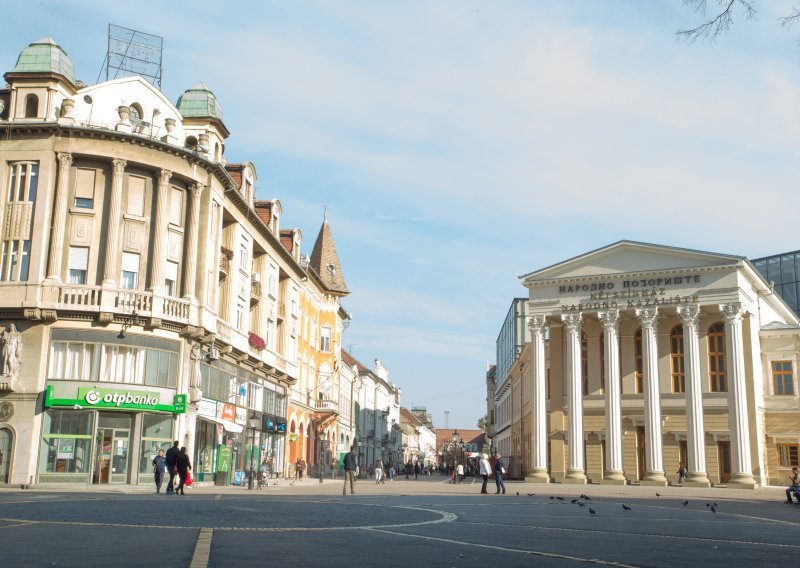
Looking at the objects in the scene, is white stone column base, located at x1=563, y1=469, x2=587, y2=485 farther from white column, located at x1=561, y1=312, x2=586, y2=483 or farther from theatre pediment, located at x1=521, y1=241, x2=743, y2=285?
theatre pediment, located at x1=521, y1=241, x2=743, y2=285

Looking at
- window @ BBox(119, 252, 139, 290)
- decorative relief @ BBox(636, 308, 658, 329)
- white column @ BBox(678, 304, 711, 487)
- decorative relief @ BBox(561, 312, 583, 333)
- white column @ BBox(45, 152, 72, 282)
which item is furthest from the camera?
decorative relief @ BBox(561, 312, 583, 333)

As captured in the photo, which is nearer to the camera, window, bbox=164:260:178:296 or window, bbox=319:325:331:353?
window, bbox=164:260:178:296

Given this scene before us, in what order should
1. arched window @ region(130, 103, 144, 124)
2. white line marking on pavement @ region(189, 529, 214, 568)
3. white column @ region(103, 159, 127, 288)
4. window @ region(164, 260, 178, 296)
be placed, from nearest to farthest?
white line marking on pavement @ region(189, 529, 214, 568) < white column @ region(103, 159, 127, 288) < window @ region(164, 260, 178, 296) < arched window @ region(130, 103, 144, 124)

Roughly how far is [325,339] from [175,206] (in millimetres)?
33216

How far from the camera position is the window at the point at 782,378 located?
53094mm

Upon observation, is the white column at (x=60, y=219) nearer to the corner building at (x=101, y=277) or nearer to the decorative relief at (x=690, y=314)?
the corner building at (x=101, y=277)

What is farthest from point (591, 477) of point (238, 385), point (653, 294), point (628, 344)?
point (238, 385)

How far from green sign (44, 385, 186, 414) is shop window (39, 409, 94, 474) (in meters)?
0.56

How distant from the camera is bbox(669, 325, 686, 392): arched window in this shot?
176 ft

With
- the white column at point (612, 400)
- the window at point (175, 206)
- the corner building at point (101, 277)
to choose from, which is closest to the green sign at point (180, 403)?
the corner building at point (101, 277)

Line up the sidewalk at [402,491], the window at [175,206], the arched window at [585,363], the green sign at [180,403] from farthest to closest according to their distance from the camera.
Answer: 1. the arched window at [585,363]
2. the window at [175,206]
3. the green sign at [180,403]
4. the sidewalk at [402,491]

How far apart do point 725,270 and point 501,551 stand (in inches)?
1727

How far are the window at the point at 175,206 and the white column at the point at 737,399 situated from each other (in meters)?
32.1

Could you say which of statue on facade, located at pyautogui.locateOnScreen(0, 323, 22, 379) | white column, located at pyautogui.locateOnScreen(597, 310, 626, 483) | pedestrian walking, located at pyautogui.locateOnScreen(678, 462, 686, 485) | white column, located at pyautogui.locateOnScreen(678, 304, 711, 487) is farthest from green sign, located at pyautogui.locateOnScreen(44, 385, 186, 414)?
pedestrian walking, located at pyautogui.locateOnScreen(678, 462, 686, 485)
